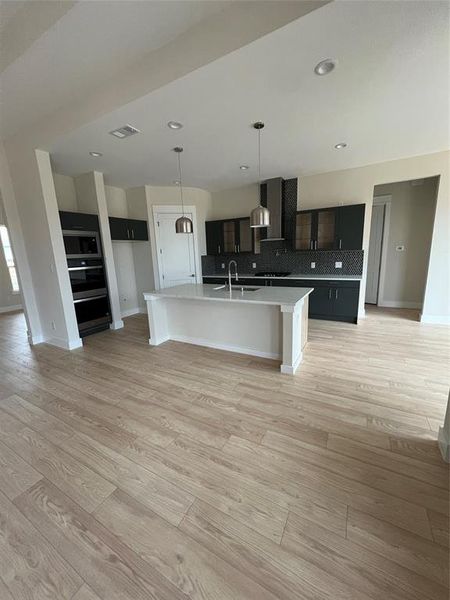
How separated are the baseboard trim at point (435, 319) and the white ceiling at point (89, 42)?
5.02m

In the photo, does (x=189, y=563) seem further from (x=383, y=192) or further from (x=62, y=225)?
(x=383, y=192)

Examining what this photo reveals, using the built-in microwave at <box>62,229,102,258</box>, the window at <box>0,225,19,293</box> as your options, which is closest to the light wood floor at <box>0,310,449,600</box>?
the built-in microwave at <box>62,229,102,258</box>

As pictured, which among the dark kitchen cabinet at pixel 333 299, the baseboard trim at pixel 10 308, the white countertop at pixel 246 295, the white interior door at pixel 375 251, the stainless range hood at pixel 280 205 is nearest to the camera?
the white countertop at pixel 246 295

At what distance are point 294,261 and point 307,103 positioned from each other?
3186mm

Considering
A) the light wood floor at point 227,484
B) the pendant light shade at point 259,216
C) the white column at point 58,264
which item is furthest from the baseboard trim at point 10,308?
the pendant light shade at point 259,216

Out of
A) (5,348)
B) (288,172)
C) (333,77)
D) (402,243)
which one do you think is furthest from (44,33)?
(402,243)

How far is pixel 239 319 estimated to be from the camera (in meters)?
3.28

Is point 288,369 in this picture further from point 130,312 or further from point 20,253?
point 20,253

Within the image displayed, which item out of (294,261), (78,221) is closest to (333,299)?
(294,261)

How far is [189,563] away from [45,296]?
4.04 metres

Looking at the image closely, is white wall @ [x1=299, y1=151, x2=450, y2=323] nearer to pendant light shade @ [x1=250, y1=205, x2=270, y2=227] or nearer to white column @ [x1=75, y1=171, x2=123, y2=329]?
pendant light shade @ [x1=250, y1=205, x2=270, y2=227]

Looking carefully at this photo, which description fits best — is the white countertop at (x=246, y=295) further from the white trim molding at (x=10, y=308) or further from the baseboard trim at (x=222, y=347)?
the white trim molding at (x=10, y=308)

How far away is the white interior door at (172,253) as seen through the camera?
531 centimetres

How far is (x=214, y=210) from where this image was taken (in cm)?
601
